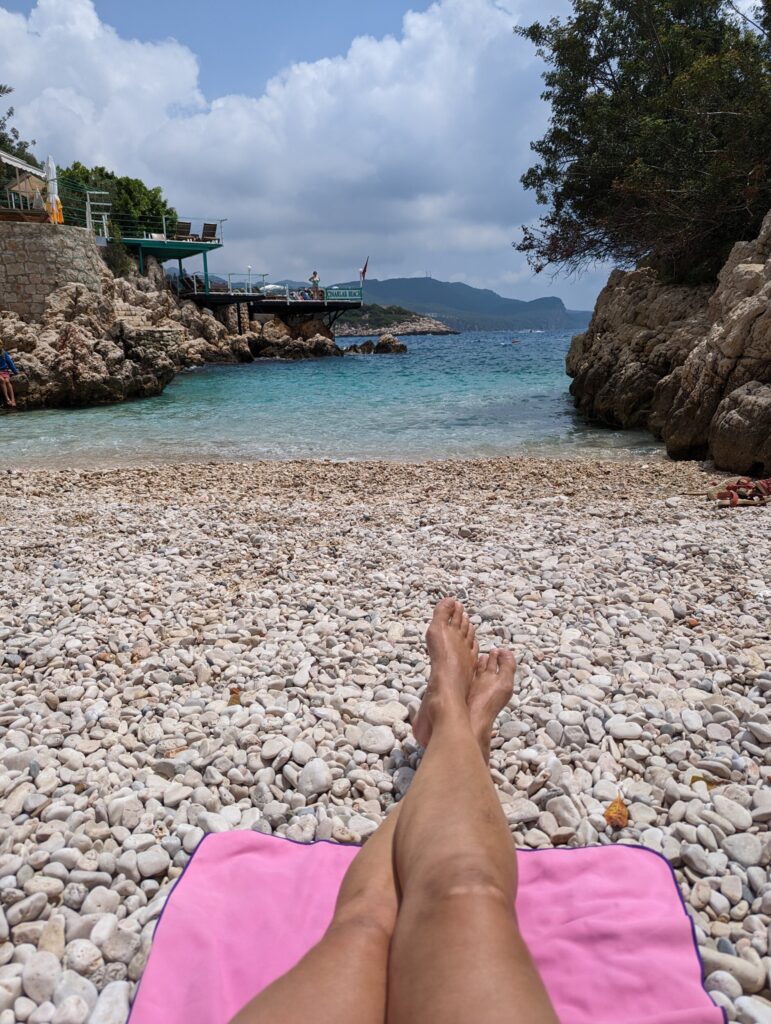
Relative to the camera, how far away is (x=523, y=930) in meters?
1.52

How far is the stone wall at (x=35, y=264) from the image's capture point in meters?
18.7

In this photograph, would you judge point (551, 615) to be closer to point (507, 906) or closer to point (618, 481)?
point (507, 906)

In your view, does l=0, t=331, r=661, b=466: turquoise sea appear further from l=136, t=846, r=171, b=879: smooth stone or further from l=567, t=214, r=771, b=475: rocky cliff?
l=136, t=846, r=171, b=879: smooth stone

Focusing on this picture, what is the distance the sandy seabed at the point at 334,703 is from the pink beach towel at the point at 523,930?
0.30 ft

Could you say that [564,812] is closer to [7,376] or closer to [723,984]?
[723,984]

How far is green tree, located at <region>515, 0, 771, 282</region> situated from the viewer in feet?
37.7

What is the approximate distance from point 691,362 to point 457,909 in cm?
980

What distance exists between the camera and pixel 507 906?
4.16ft

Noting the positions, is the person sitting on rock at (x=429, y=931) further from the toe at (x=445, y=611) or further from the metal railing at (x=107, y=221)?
the metal railing at (x=107, y=221)

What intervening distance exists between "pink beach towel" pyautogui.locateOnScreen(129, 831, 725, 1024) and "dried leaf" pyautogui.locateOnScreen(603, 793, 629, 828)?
15cm

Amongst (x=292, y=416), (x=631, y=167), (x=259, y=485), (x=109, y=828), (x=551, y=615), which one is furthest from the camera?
(x=292, y=416)

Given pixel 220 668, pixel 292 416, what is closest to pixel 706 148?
pixel 292 416

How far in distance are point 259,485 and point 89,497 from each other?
1805 millimetres

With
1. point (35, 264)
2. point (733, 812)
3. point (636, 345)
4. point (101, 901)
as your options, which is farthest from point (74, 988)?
point (35, 264)
